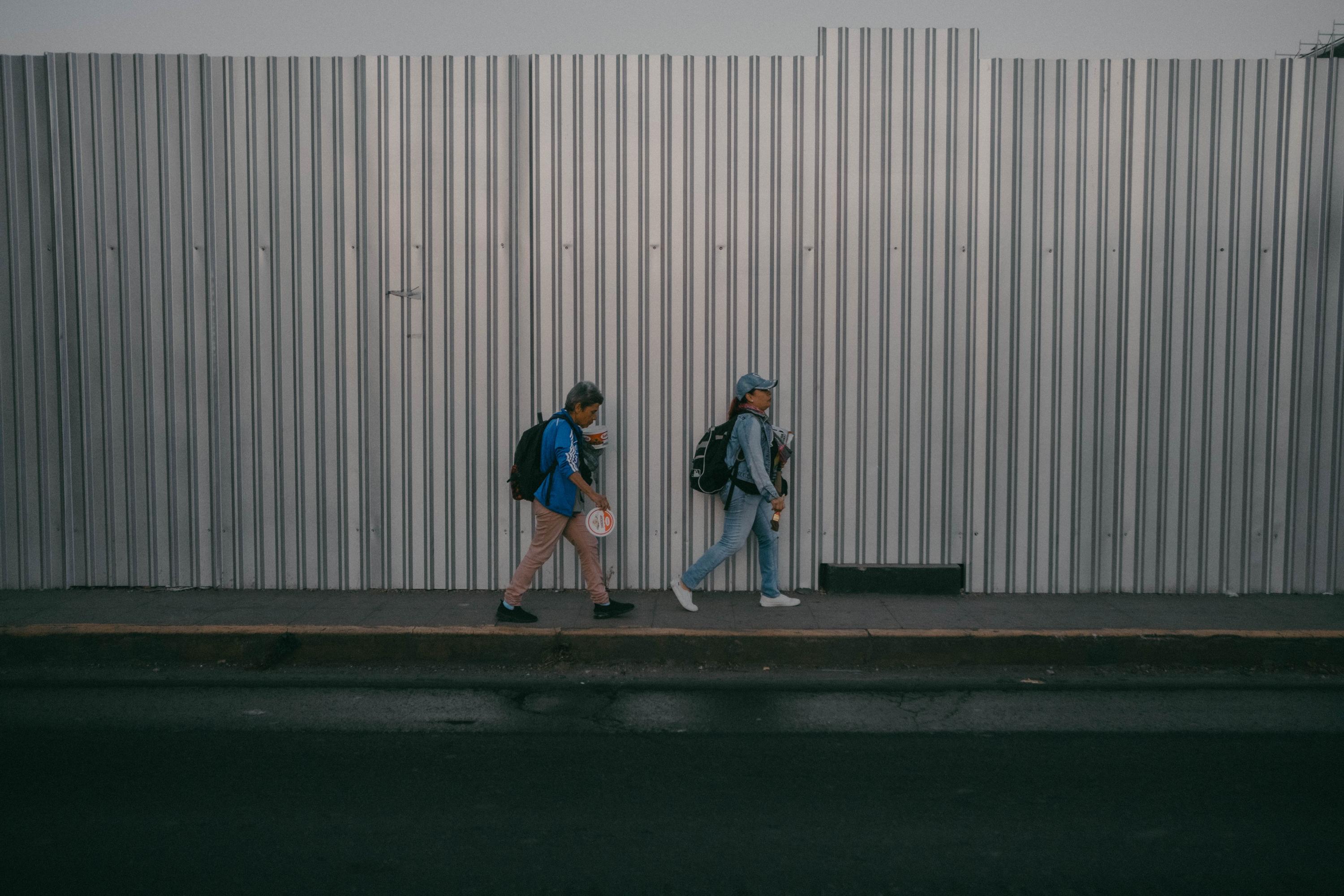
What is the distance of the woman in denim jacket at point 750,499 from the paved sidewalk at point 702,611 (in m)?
0.19

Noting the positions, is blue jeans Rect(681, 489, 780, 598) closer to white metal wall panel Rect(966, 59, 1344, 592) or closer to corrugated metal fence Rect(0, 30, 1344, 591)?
corrugated metal fence Rect(0, 30, 1344, 591)

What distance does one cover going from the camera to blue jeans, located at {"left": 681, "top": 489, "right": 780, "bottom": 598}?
6.88 meters

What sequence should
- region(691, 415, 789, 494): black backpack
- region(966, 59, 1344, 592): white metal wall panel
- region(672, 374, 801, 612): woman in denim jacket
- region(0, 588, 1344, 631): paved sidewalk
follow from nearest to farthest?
region(0, 588, 1344, 631): paved sidewalk, region(672, 374, 801, 612): woman in denim jacket, region(691, 415, 789, 494): black backpack, region(966, 59, 1344, 592): white metal wall panel

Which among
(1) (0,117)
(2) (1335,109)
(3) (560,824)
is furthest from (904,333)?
(1) (0,117)

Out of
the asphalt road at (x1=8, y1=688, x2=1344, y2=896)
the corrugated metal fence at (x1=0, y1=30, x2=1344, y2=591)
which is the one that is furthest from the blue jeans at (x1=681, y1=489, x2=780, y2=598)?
the asphalt road at (x1=8, y1=688, x2=1344, y2=896)

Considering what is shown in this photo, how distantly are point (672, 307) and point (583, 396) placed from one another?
4.06 ft

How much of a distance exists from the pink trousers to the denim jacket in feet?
3.65

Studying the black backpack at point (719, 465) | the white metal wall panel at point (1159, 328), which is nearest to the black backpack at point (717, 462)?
the black backpack at point (719, 465)

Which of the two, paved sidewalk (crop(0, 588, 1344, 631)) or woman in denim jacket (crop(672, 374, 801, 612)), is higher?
woman in denim jacket (crop(672, 374, 801, 612))

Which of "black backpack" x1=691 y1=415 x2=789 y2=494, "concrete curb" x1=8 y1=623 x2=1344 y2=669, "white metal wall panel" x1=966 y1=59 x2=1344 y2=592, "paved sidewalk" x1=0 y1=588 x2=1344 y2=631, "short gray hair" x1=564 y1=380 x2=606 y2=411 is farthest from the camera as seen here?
"white metal wall panel" x1=966 y1=59 x2=1344 y2=592

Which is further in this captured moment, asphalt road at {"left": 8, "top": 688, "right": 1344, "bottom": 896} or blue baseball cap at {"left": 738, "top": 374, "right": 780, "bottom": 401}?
blue baseball cap at {"left": 738, "top": 374, "right": 780, "bottom": 401}

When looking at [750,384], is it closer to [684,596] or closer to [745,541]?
[745,541]

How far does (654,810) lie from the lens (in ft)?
13.1

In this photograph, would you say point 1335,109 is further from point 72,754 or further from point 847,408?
point 72,754
